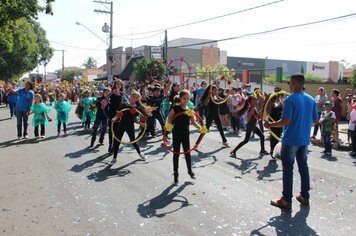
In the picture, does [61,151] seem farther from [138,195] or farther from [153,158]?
[138,195]

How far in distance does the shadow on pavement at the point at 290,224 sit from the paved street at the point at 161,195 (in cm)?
1

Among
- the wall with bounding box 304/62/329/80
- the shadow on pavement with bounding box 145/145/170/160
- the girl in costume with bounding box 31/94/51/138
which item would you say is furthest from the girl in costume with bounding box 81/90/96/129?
the wall with bounding box 304/62/329/80

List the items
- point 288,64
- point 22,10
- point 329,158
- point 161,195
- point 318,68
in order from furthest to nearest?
point 318,68
point 288,64
point 22,10
point 329,158
point 161,195

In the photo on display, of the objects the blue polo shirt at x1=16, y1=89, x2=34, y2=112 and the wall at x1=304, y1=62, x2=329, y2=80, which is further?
the wall at x1=304, y1=62, x2=329, y2=80

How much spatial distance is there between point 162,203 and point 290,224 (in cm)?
203

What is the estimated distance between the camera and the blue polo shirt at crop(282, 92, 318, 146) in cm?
616

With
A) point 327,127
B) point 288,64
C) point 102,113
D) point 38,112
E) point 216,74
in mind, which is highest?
point 288,64

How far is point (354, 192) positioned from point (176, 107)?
11.9 ft

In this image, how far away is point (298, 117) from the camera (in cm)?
618

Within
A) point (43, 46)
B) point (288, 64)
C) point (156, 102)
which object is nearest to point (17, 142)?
point (156, 102)

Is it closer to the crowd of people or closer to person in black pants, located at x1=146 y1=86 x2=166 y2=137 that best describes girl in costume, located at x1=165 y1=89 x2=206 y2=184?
the crowd of people

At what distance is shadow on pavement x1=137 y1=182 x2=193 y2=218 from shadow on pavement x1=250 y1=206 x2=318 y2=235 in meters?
1.40

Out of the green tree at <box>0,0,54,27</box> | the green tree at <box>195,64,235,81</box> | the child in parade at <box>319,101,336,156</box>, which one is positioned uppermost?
the green tree at <box>0,0,54,27</box>

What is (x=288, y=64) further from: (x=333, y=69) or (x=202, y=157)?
(x=202, y=157)
